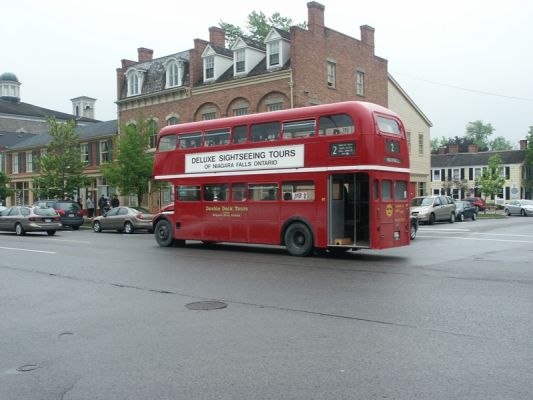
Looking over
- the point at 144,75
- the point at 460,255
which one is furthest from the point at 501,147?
the point at 460,255

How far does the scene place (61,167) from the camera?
132 ft

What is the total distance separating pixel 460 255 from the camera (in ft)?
50.5

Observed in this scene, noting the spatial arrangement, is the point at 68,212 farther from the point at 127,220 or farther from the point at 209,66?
the point at 209,66

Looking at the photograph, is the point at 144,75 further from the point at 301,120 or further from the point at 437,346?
the point at 437,346

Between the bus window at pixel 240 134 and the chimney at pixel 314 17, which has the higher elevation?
the chimney at pixel 314 17

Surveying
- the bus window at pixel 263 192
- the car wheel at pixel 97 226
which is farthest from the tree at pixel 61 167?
the bus window at pixel 263 192

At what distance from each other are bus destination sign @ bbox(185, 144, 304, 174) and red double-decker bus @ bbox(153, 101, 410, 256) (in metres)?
0.03

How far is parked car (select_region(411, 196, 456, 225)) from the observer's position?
3129cm

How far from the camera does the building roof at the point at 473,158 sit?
7596 centimetres

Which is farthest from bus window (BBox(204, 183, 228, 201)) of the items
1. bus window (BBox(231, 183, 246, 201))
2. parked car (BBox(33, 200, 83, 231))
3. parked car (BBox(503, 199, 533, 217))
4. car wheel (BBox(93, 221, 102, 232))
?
parked car (BBox(503, 199, 533, 217))

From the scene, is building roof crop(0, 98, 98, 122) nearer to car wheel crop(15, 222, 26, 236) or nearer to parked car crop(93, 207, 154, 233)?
parked car crop(93, 207, 154, 233)

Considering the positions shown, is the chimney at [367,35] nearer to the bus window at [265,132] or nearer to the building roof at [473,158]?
the bus window at [265,132]

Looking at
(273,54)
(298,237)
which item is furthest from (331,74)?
(298,237)

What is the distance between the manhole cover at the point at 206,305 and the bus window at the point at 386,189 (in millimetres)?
7070
